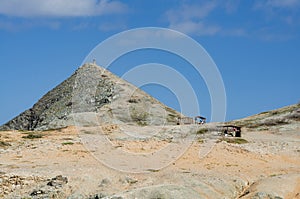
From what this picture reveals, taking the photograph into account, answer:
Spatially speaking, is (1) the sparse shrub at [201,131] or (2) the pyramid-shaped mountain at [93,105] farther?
(2) the pyramid-shaped mountain at [93,105]

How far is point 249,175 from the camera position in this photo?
31266 mm

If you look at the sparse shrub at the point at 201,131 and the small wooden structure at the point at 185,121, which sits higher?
the small wooden structure at the point at 185,121

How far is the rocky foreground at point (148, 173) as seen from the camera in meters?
26.1

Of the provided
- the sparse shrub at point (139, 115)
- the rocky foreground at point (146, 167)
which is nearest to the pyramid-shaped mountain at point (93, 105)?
the sparse shrub at point (139, 115)

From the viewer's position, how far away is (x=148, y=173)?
30.5 meters

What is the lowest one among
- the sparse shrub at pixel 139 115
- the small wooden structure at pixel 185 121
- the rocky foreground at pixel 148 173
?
the rocky foreground at pixel 148 173

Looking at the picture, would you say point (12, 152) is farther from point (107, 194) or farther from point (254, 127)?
point (254, 127)

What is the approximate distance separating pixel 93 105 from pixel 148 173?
58.0 meters

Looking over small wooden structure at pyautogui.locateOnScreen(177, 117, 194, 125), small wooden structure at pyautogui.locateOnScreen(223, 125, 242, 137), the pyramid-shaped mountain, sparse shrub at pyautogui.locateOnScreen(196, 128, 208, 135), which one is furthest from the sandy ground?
Result: the pyramid-shaped mountain

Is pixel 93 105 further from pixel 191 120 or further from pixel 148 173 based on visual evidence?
pixel 148 173

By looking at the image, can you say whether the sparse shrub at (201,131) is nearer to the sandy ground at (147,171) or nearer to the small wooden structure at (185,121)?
the small wooden structure at (185,121)

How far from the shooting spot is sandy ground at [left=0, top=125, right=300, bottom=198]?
86.4ft

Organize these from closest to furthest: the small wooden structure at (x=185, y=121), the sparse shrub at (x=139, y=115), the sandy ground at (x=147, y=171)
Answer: the sandy ground at (x=147, y=171)
the small wooden structure at (x=185, y=121)
the sparse shrub at (x=139, y=115)

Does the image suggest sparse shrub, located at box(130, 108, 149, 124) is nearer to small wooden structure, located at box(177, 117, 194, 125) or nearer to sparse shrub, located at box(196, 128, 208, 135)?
small wooden structure, located at box(177, 117, 194, 125)
